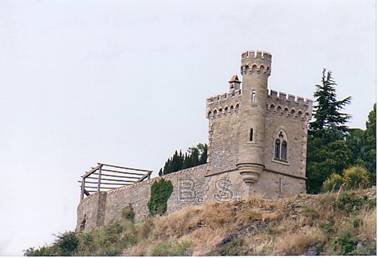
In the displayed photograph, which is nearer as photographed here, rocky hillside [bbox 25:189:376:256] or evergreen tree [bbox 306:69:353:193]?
rocky hillside [bbox 25:189:376:256]

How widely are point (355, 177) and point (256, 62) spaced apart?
6042 millimetres

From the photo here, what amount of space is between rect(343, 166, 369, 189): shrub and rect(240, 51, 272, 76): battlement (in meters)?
5.05

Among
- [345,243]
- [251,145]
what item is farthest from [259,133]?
[345,243]

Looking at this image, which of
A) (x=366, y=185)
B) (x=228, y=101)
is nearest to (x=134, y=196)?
(x=228, y=101)

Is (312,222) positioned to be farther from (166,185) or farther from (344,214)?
(166,185)

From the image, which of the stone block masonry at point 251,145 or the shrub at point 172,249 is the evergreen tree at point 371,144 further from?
the shrub at point 172,249

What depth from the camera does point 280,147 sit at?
5703cm

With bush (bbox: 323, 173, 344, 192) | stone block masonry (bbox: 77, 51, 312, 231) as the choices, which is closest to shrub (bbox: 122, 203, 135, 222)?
stone block masonry (bbox: 77, 51, 312, 231)

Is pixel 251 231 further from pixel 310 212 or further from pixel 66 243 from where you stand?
pixel 66 243

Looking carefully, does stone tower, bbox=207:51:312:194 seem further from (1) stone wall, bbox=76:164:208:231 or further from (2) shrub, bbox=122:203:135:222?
(2) shrub, bbox=122:203:135:222

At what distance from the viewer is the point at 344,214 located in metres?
45.3

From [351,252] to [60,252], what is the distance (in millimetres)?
15135

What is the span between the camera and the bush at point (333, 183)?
5394 cm

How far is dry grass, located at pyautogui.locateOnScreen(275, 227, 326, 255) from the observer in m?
42.7
